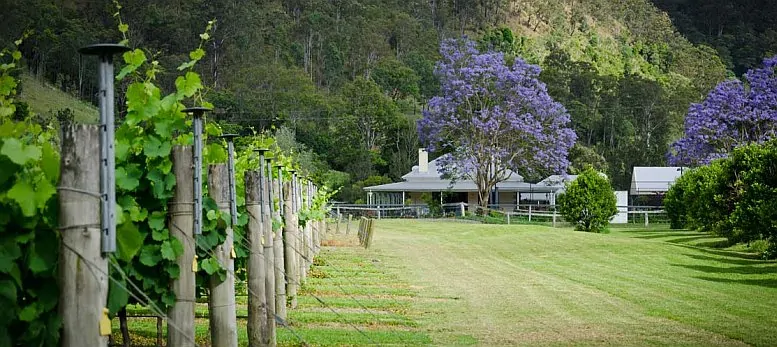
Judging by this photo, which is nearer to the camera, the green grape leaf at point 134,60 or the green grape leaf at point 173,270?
the green grape leaf at point 173,270

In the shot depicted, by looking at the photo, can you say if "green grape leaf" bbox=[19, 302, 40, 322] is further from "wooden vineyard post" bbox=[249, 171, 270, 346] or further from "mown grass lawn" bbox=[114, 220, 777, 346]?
"mown grass lawn" bbox=[114, 220, 777, 346]

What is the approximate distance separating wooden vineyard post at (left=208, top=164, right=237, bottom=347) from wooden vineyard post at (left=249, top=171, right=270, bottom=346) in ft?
4.58

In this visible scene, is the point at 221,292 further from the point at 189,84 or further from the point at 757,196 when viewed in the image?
the point at 757,196

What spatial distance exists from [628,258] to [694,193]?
1307 centimetres

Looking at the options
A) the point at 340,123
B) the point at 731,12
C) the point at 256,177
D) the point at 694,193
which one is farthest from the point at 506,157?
the point at 731,12

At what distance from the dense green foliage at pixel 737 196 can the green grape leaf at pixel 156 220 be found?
2026cm

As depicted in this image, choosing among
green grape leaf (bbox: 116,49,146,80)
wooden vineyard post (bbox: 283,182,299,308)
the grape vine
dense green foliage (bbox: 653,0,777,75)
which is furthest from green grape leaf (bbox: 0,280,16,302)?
dense green foliage (bbox: 653,0,777,75)

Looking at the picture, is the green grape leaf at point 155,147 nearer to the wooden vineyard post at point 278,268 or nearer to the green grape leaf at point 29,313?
the green grape leaf at point 29,313

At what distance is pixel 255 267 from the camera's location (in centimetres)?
1046

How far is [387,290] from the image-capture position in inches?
740

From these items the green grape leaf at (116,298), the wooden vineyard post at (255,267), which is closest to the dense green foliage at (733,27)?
the wooden vineyard post at (255,267)

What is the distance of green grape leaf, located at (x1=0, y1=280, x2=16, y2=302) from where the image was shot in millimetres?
5559

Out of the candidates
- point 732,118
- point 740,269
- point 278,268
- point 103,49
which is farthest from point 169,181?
point 732,118

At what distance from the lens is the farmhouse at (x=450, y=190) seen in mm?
68688
